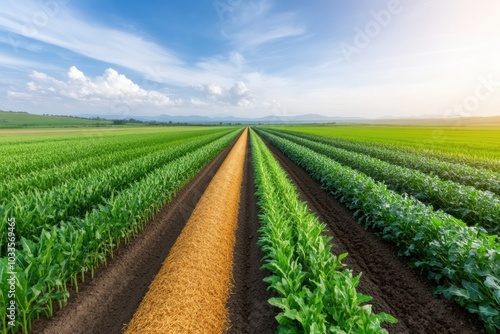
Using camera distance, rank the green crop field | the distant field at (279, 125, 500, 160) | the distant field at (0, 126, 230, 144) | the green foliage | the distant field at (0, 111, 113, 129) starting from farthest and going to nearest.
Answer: the distant field at (0, 111, 113, 129) → the distant field at (0, 126, 230, 144) → the distant field at (279, 125, 500, 160) → the green crop field → the green foliage

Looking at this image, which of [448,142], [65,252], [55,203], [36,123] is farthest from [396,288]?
[36,123]

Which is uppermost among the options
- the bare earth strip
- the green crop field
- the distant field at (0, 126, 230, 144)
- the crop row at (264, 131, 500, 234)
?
the crop row at (264, 131, 500, 234)

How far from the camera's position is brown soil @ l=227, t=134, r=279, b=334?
14.6ft

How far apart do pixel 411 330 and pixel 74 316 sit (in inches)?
239

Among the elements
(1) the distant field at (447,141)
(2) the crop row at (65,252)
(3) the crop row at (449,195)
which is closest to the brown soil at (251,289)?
(2) the crop row at (65,252)

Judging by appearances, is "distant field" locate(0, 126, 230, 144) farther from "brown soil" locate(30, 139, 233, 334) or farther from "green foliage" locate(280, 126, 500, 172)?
"green foliage" locate(280, 126, 500, 172)

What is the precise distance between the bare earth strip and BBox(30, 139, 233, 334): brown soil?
0.42 metres

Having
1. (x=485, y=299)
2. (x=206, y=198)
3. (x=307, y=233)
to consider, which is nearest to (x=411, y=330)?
(x=485, y=299)

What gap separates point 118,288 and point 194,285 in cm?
187

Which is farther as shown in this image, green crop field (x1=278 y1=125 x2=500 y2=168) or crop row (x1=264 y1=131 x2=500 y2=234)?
green crop field (x1=278 y1=125 x2=500 y2=168)

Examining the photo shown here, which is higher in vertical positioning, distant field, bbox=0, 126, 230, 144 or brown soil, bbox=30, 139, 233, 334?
brown soil, bbox=30, 139, 233, 334

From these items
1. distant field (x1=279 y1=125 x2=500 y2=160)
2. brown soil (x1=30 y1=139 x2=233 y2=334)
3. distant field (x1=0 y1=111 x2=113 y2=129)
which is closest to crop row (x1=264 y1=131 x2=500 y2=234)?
brown soil (x1=30 y1=139 x2=233 y2=334)

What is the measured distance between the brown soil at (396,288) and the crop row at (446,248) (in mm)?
259

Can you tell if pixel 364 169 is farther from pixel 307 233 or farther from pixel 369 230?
pixel 307 233
